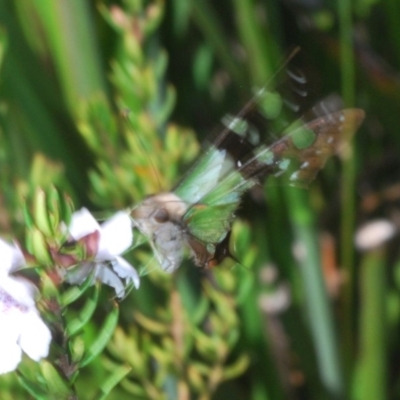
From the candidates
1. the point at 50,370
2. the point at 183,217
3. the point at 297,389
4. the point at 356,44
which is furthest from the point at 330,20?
the point at 50,370

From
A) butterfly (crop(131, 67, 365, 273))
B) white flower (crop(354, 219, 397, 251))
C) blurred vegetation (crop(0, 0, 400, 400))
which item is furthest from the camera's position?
white flower (crop(354, 219, 397, 251))

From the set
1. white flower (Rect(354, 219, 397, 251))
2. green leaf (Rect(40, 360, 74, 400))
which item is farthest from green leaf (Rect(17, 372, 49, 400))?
white flower (Rect(354, 219, 397, 251))

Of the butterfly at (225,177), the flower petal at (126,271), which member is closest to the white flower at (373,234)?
the butterfly at (225,177)

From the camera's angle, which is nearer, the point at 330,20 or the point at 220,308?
the point at 220,308

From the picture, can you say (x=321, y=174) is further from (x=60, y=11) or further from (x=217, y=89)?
(x=60, y=11)

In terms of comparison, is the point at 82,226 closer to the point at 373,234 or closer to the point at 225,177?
the point at 225,177

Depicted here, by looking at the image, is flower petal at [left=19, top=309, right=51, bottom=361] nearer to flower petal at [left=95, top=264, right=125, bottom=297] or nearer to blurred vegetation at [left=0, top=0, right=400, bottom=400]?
flower petal at [left=95, top=264, right=125, bottom=297]

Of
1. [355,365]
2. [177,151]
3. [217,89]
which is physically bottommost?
[355,365]
